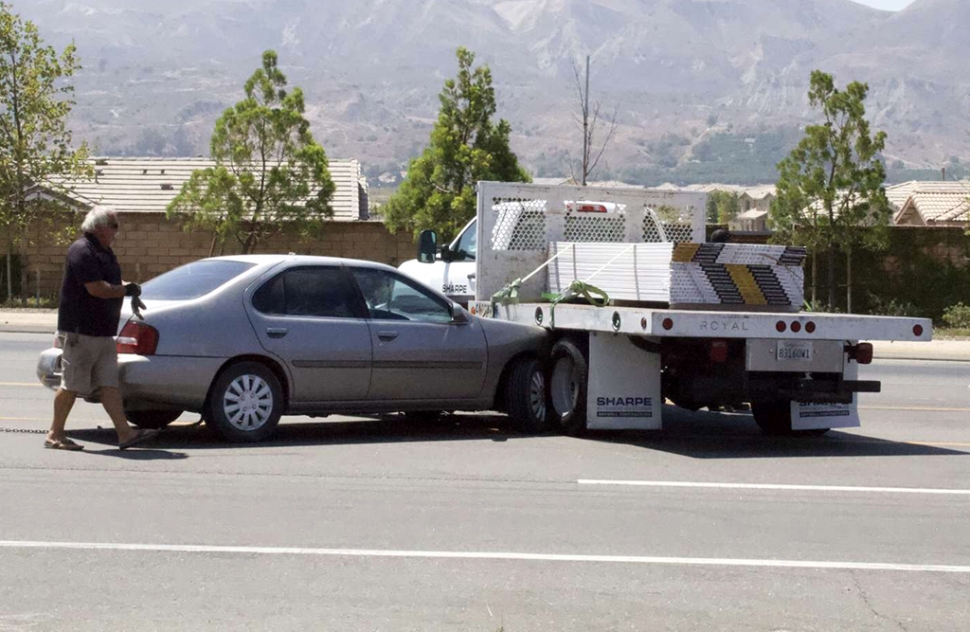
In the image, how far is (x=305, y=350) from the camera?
37.5 ft

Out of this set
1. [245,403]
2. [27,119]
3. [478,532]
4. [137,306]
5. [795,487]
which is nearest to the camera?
[478,532]

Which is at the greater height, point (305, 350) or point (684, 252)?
point (684, 252)

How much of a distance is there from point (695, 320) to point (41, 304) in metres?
25.0

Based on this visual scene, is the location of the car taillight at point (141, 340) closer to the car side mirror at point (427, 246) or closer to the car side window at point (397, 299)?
the car side window at point (397, 299)

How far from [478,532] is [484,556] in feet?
2.01

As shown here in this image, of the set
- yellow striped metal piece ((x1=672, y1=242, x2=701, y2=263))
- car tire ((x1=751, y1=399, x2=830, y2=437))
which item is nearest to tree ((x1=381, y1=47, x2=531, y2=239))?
car tire ((x1=751, y1=399, x2=830, y2=437))

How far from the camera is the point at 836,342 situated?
11.9 m

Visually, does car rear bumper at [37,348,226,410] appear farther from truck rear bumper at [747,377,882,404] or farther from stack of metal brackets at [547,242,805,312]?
truck rear bumper at [747,377,882,404]

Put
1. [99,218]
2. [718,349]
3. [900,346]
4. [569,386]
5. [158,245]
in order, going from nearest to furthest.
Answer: [99,218], [718,349], [569,386], [900,346], [158,245]

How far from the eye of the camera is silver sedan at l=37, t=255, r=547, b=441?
10.9 meters

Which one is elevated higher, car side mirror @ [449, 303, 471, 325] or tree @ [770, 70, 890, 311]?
tree @ [770, 70, 890, 311]

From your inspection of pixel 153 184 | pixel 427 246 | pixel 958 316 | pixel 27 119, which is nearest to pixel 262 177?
pixel 27 119

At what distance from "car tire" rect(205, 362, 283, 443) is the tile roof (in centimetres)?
3715

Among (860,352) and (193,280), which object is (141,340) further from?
(860,352)
